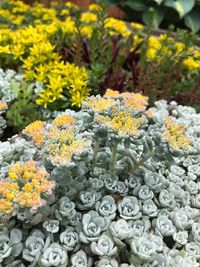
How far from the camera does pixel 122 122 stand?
4.73ft

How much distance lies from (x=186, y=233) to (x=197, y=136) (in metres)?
0.63

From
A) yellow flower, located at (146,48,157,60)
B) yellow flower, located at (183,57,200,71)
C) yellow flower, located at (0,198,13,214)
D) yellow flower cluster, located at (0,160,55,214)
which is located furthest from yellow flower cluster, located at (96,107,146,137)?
yellow flower, located at (183,57,200,71)

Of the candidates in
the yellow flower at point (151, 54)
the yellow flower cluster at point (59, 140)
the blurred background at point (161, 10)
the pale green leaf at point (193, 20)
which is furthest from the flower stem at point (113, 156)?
the pale green leaf at point (193, 20)

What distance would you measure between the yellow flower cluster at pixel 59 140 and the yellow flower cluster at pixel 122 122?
98 millimetres

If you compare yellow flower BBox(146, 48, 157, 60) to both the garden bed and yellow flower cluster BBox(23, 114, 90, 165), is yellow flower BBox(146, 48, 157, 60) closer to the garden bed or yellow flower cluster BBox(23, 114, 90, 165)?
the garden bed

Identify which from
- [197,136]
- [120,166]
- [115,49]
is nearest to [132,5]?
[115,49]

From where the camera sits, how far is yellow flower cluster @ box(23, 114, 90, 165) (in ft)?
4.35

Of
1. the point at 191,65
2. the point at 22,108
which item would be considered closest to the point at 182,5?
the point at 191,65

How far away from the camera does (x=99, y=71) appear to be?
2287 mm

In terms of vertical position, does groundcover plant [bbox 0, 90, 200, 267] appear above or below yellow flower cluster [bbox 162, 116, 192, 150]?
below

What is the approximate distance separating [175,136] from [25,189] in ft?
1.76

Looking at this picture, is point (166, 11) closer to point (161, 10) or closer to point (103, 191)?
point (161, 10)

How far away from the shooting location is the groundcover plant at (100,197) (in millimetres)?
1319

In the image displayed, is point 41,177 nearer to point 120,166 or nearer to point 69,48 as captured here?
point 120,166
